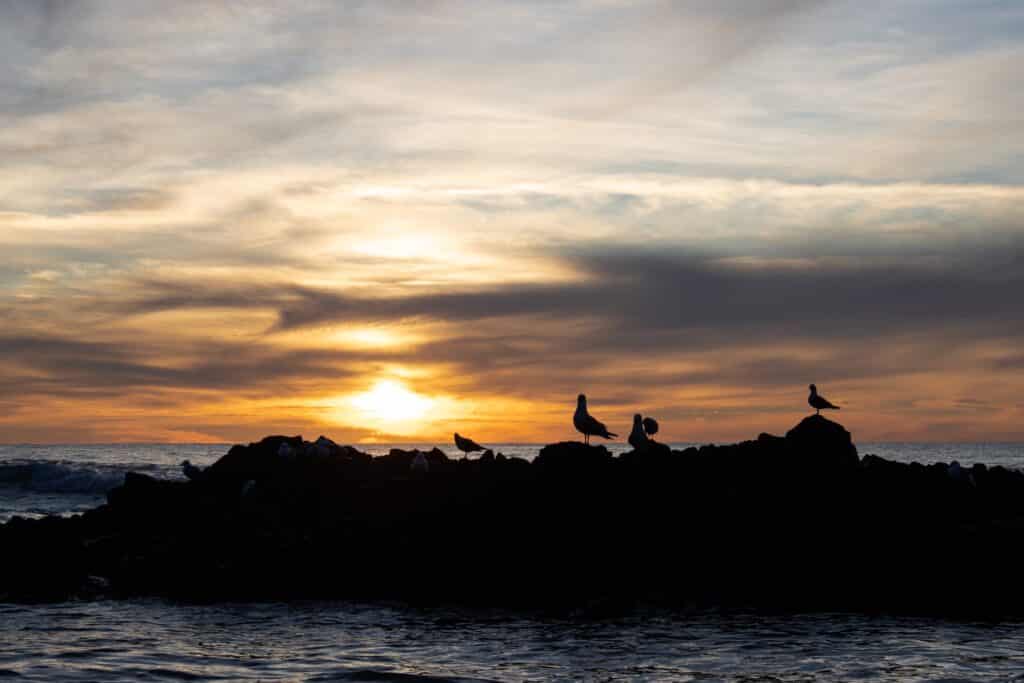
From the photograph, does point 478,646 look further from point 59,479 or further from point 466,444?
point 59,479

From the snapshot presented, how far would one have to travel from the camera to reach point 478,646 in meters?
21.4

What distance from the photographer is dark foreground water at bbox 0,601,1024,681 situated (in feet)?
62.3

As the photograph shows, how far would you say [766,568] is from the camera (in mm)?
27531

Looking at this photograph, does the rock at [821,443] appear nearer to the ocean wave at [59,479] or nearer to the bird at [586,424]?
the bird at [586,424]

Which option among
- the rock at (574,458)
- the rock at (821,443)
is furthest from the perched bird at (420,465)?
the rock at (821,443)

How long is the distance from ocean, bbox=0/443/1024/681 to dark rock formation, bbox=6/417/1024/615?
189 cm

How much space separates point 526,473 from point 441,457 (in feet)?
17.8

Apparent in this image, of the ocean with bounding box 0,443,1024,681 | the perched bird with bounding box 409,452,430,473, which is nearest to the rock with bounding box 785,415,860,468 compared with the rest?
the ocean with bounding box 0,443,1024,681

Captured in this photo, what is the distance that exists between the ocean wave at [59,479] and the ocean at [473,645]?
60.9 meters

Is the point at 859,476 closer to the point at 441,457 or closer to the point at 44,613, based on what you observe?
the point at 441,457

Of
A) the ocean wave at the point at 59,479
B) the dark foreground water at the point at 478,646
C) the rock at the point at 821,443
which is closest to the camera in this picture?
the dark foreground water at the point at 478,646

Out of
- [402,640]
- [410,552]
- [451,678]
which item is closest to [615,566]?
[410,552]

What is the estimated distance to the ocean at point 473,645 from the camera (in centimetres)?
1900

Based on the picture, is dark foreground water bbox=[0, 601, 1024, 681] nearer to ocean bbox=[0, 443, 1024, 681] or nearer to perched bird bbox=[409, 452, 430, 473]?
ocean bbox=[0, 443, 1024, 681]
